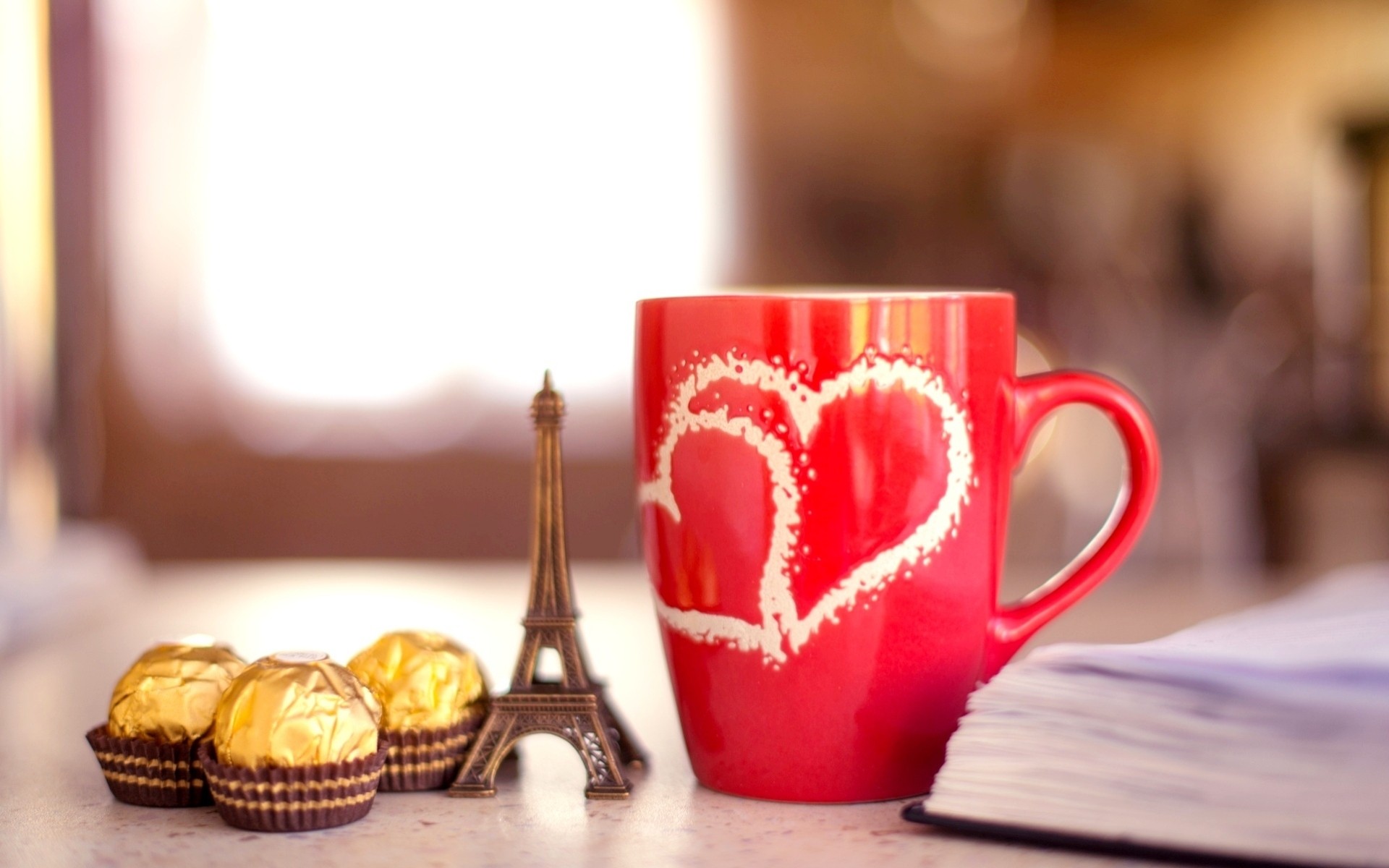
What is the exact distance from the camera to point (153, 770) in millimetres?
450

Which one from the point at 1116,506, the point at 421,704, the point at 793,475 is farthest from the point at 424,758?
the point at 1116,506

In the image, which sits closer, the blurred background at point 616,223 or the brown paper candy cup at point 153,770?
the brown paper candy cup at point 153,770

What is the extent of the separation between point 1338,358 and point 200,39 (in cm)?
310

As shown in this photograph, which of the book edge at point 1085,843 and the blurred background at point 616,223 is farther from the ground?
the blurred background at point 616,223

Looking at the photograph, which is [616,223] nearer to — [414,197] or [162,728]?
[414,197]

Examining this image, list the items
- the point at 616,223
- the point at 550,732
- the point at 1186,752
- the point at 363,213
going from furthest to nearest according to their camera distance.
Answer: the point at 616,223
the point at 363,213
the point at 550,732
the point at 1186,752

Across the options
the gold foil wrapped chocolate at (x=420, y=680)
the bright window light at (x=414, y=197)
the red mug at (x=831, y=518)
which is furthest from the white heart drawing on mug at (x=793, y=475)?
the bright window light at (x=414, y=197)

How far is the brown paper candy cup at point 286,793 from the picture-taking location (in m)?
0.42

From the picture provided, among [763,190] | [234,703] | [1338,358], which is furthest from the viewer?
[763,190]

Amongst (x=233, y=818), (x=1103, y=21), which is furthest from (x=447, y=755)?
(x=1103, y=21)

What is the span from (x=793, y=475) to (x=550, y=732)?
0.14 meters

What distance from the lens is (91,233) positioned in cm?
343

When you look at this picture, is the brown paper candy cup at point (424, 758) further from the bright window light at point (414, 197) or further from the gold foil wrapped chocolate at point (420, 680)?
the bright window light at point (414, 197)

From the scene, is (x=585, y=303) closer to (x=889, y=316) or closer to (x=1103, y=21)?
(x=1103, y=21)
